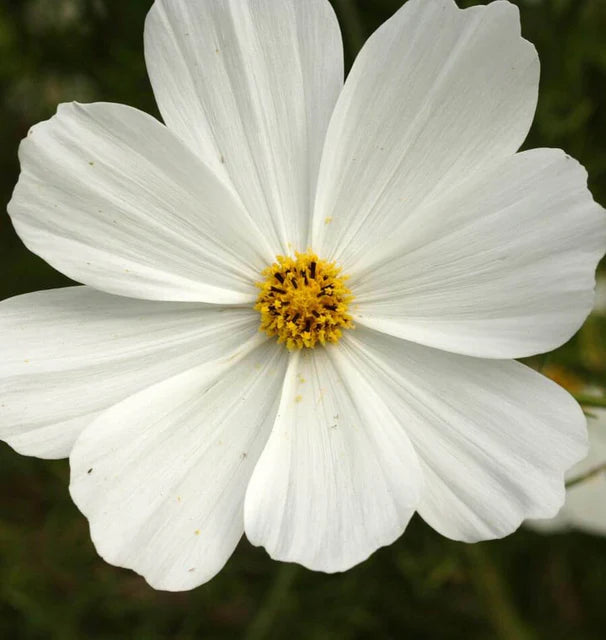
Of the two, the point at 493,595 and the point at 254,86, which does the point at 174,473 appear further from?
the point at 493,595

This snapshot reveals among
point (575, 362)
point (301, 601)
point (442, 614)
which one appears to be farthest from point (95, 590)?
point (575, 362)

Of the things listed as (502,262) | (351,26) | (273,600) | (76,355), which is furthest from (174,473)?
(351,26)

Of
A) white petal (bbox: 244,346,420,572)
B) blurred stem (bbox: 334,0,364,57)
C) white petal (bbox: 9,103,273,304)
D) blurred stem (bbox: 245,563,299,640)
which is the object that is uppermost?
blurred stem (bbox: 334,0,364,57)

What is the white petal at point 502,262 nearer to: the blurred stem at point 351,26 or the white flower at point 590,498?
the blurred stem at point 351,26

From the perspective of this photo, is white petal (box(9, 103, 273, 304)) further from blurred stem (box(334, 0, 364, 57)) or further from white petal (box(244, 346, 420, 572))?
blurred stem (box(334, 0, 364, 57))

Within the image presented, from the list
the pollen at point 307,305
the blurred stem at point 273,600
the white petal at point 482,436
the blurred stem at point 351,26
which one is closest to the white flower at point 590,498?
the blurred stem at point 273,600

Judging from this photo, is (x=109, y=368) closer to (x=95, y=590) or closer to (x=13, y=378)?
(x=13, y=378)

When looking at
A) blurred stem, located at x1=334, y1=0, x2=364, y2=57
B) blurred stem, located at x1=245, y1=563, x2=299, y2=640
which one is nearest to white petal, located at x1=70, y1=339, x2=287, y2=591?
blurred stem, located at x1=245, y1=563, x2=299, y2=640
